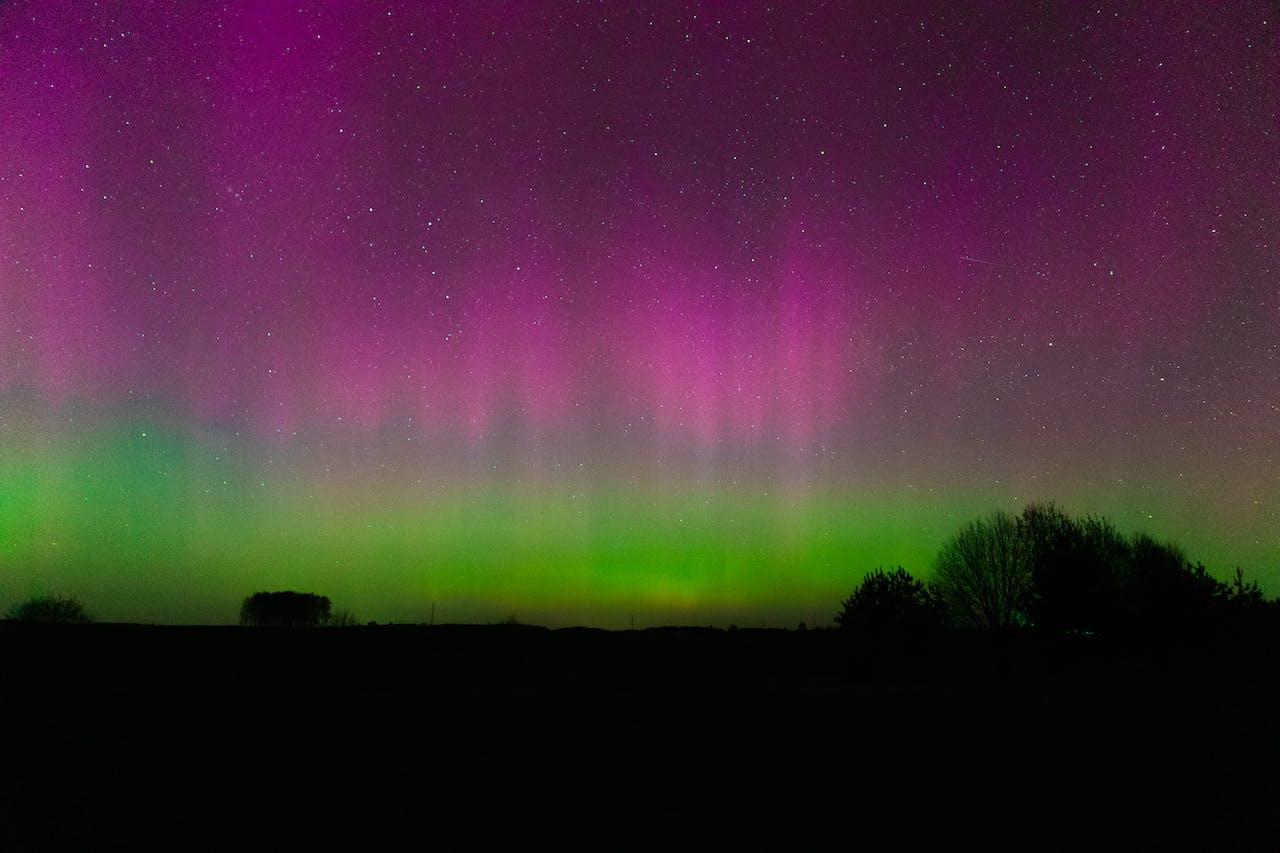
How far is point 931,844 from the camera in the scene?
8641 millimetres

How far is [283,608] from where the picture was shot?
10019 centimetres

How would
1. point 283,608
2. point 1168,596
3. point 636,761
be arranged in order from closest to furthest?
point 636,761 < point 1168,596 < point 283,608

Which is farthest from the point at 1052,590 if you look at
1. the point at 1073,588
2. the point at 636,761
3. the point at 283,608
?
the point at 283,608

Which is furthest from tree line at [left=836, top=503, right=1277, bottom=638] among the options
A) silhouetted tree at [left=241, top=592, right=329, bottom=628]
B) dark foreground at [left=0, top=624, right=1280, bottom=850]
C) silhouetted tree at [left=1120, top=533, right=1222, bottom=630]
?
silhouetted tree at [left=241, top=592, right=329, bottom=628]

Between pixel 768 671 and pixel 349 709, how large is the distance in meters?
18.2

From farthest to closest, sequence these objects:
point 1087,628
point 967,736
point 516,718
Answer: point 1087,628 → point 516,718 → point 967,736

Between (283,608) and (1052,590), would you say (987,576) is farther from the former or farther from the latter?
(283,608)

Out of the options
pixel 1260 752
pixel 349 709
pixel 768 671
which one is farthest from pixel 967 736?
pixel 768 671

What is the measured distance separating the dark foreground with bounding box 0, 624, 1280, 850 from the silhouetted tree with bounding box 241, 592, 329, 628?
82.5 m

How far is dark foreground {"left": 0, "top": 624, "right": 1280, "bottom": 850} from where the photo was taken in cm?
916

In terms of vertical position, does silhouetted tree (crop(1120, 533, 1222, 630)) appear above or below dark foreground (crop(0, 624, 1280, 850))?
above

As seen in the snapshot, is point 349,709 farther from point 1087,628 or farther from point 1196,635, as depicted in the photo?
point 1087,628

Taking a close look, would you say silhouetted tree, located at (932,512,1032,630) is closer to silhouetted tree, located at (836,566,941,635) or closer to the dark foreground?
silhouetted tree, located at (836,566,941,635)

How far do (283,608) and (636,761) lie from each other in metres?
104
